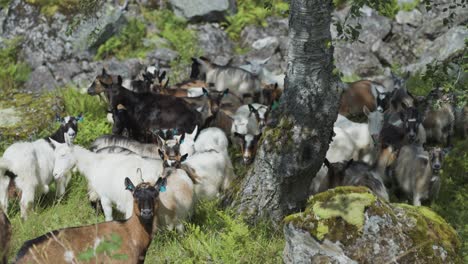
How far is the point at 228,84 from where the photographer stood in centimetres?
1594

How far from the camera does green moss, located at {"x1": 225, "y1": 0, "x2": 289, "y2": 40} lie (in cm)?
2005

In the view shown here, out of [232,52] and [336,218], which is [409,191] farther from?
[232,52]

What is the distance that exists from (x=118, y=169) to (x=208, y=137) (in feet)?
8.67

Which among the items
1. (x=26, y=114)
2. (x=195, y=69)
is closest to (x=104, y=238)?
(x=26, y=114)

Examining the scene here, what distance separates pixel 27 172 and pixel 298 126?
406 centimetres

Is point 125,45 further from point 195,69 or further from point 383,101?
point 383,101

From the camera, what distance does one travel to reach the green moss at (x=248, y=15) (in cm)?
2005

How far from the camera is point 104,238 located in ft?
21.8

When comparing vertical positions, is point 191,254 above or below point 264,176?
below

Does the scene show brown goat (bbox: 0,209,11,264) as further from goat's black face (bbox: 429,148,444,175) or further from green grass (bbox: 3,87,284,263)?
goat's black face (bbox: 429,148,444,175)

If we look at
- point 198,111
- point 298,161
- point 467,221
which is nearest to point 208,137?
point 198,111

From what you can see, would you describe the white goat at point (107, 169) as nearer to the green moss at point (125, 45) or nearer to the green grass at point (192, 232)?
the green grass at point (192, 232)

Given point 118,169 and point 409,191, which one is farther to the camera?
point 409,191

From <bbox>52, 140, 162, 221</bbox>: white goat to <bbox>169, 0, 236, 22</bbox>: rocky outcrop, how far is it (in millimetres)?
10271
